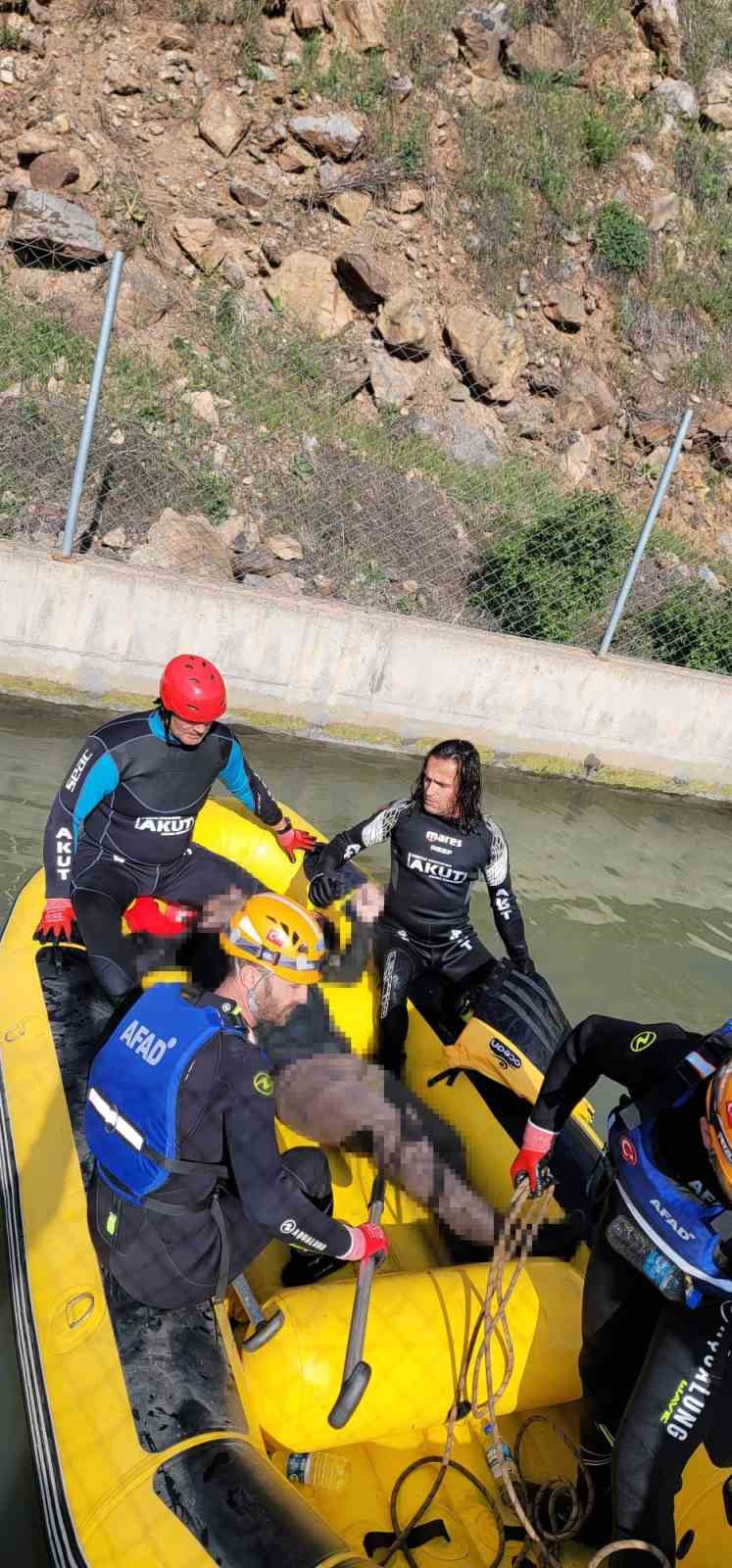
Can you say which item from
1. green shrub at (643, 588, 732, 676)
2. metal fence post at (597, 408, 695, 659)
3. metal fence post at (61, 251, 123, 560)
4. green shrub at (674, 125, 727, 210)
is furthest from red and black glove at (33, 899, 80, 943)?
green shrub at (674, 125, 727, 210)

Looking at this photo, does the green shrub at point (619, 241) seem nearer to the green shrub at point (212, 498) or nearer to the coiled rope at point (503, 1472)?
the green shrub at point (212, 498)

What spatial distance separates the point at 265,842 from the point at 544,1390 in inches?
101

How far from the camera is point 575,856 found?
23.6 ft

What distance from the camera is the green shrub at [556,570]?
332 inches

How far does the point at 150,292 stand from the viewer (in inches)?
461

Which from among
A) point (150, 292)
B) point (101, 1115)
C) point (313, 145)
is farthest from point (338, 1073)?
point (313, 145)

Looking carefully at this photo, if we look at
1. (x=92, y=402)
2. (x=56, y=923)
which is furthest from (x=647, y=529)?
(x=56, y=923)

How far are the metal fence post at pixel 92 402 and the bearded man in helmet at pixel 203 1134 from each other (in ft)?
16.2

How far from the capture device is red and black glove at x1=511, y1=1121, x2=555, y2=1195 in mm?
2881

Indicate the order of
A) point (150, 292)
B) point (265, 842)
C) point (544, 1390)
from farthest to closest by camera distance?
point (150, 292)
point (265, 842)
point (544, 1390)

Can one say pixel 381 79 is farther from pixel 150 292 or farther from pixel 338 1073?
pixel 338 1073

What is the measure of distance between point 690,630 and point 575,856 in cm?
273

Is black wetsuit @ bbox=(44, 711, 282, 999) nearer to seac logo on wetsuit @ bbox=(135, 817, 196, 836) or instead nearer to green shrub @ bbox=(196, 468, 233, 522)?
seac logo on wetsuit @ bbox=(135, 817, 196, 836)

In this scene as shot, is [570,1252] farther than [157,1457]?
Yes
